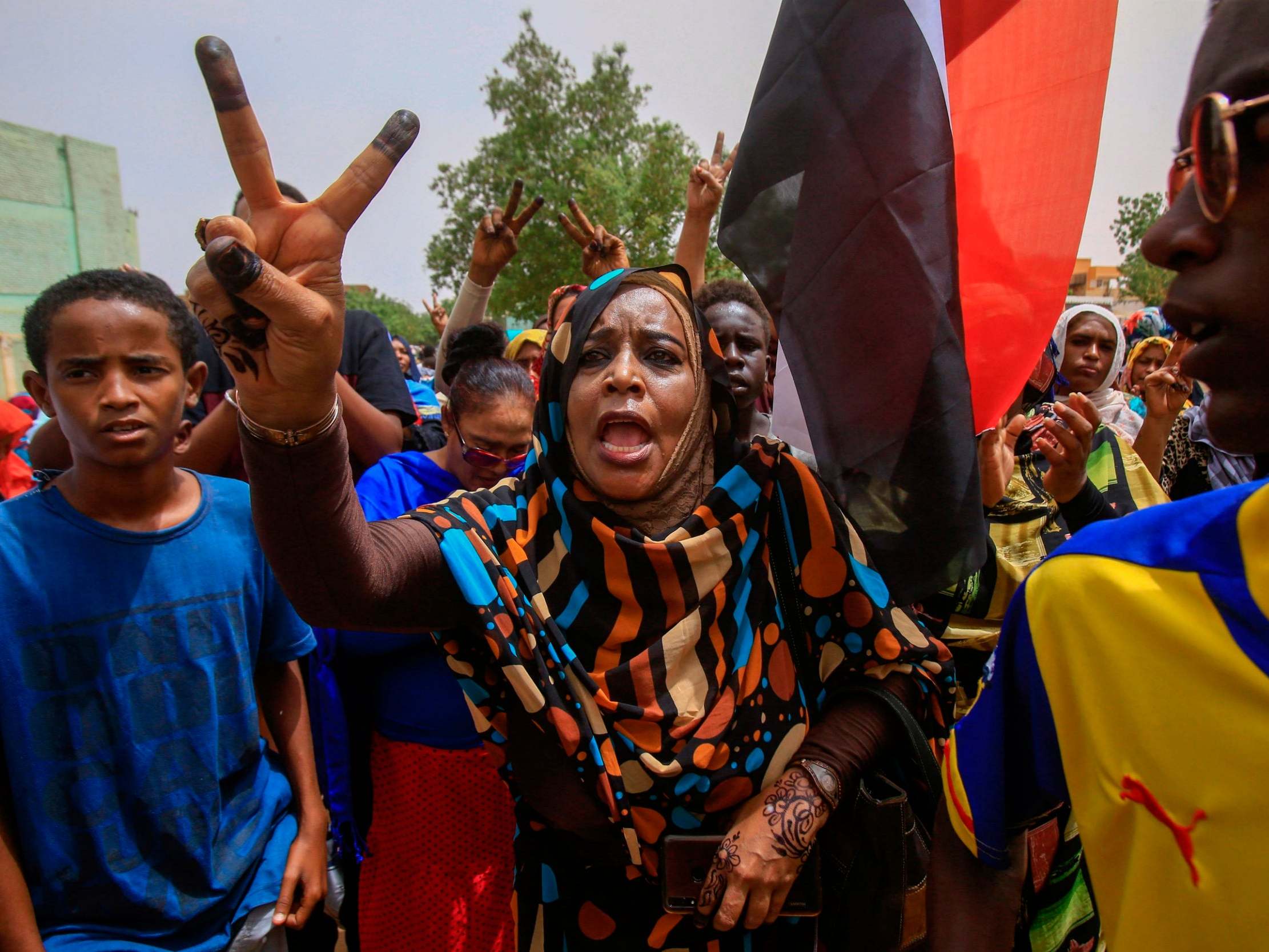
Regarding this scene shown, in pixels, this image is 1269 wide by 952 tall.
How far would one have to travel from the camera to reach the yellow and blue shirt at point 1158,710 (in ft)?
2.62

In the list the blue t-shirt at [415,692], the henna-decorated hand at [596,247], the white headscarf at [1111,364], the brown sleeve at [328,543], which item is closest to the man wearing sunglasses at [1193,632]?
the brown sleeve at [328,543]

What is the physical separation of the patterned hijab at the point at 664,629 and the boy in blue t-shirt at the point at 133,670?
2.20ft

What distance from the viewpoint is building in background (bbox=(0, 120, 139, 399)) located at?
1800 centimetres

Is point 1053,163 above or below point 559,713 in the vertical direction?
above

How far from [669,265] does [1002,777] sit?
142 cm

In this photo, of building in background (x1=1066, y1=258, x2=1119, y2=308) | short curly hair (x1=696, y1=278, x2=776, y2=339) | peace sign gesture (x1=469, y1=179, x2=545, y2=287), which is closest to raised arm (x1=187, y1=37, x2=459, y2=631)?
short curly hair (x1=696, y1=278, x2=776, y2=339)

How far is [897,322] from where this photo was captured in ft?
5.66

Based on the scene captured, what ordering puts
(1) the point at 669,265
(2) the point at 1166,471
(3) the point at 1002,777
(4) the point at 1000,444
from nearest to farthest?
1. (3) the point at 1002,777
2. (1) the point at 669,265
3. (4) the point at 1000,444
4. (2) the point at 1166,471

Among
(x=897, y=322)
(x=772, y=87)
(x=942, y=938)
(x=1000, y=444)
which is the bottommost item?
(x=942, y=938)

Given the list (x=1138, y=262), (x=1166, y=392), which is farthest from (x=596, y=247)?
(x=1138, y=262)

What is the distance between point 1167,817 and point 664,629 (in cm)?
99

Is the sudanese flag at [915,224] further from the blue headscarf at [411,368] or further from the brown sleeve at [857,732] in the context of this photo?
the blue headscarf at [411,368]

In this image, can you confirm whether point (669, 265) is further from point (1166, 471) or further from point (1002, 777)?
point (1166, 471)

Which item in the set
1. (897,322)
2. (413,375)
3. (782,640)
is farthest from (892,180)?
(413,375)
